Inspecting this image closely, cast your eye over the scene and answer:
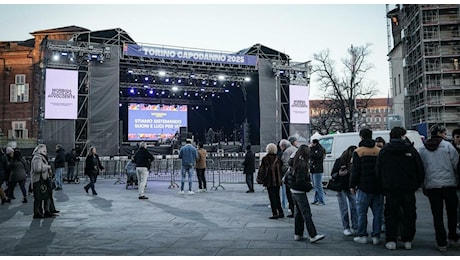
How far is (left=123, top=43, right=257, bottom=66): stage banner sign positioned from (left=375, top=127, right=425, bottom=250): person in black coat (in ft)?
67.0

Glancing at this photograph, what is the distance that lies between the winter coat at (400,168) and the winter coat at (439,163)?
0.44 feet

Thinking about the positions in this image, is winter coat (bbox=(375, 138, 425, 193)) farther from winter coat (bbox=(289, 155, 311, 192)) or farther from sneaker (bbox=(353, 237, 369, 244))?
winter coat (bbox=(289, 155, 311, 192))

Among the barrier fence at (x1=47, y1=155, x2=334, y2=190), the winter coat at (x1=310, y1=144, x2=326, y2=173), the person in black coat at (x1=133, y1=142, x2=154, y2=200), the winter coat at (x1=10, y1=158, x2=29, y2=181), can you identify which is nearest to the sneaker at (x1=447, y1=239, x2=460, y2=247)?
the winter coat at (x1=310, y1=144, x2=326, y2=173)

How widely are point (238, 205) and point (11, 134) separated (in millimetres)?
30379

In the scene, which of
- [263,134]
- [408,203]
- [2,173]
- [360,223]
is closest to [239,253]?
[360,223]

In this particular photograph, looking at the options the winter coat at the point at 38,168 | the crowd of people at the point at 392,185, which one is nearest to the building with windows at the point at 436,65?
the crowd of people at the point at 392,185

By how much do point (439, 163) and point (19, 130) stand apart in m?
35.5

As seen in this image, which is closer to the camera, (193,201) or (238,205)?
(238,205)

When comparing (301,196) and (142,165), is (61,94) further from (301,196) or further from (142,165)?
(301,196)

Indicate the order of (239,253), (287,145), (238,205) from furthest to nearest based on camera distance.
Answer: (238,205) → (287,145) → (239,253)

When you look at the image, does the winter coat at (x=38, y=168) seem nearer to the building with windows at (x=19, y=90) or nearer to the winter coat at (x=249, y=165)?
the winter coat at (x=249, y=165)

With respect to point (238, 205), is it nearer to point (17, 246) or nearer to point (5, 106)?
point (17, 246)

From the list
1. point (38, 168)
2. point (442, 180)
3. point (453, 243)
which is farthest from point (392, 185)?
point (38, 168)

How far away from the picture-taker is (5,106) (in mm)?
34000
